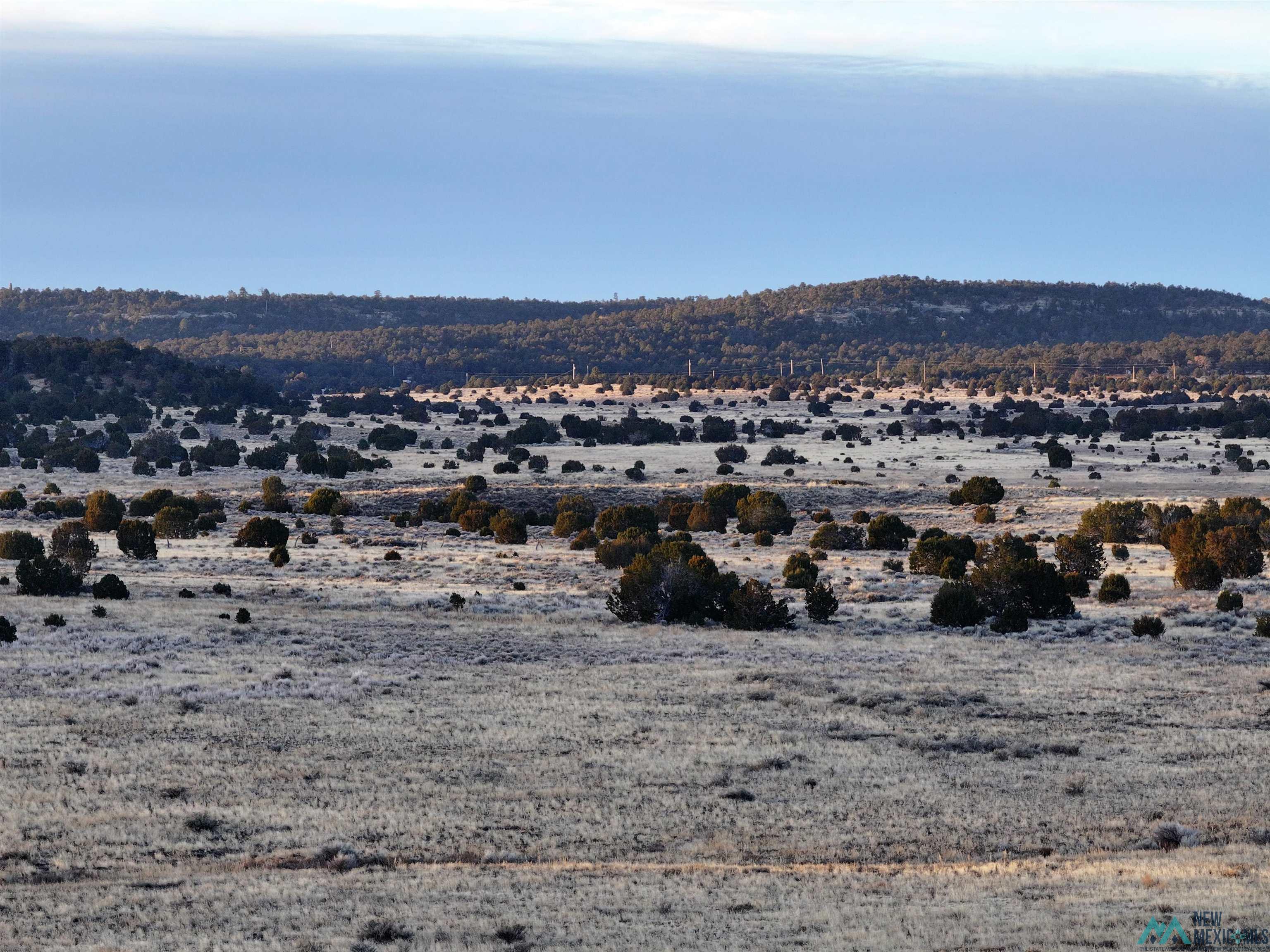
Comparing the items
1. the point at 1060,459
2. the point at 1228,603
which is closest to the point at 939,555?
the point at 1228,603

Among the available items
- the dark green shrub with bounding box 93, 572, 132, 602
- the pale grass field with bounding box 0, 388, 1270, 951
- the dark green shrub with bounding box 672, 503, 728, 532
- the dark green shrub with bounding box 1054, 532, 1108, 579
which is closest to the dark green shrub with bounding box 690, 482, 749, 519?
the dark green shrub with bounding box 672, 503, 728, 532

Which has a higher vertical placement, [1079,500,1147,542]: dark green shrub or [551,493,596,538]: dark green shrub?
[1079,500,1147,542]: dark green shrub

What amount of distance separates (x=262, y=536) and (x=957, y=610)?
25.1 metres

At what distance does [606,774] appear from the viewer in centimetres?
2092

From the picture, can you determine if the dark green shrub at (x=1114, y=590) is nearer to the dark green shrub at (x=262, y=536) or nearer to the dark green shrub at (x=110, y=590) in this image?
the dark green shrub at (x=110, y=590)

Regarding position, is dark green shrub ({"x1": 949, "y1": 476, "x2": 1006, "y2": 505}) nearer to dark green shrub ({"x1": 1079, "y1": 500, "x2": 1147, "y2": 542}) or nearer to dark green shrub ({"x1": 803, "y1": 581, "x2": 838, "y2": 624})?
dark green shrub ({"x1": 1079, "y1": 500, "x2": 1147, "y2": 542})

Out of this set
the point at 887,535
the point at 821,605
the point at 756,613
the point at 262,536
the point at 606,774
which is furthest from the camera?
the point at 887,535

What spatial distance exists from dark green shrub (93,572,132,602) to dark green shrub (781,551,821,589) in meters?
17.5

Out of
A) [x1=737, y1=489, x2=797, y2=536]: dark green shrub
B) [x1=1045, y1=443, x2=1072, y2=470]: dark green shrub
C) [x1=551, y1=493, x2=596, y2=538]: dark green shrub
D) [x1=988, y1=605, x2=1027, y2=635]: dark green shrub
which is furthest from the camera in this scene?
[x1=1045, y1=443, x2=1072, y2=470]: dark green shrub

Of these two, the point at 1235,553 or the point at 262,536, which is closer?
the point at 1235,553

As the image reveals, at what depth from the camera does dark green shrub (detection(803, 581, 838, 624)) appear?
117 ft

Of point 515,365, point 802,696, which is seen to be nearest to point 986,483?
point 802,696

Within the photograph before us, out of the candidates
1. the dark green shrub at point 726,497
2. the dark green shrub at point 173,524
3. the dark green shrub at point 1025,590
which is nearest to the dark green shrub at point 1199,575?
the dark green shrub at point 1025,590

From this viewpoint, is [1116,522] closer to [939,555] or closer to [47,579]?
[939,555]
